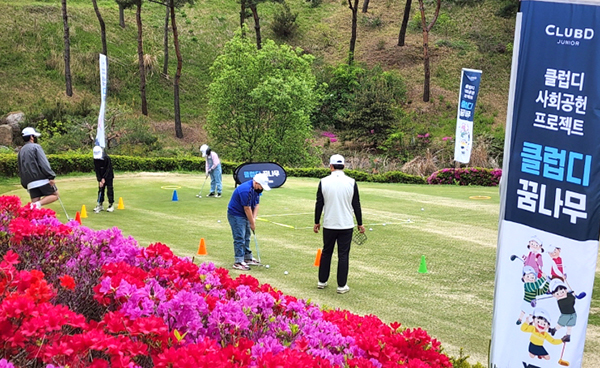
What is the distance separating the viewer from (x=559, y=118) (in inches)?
198

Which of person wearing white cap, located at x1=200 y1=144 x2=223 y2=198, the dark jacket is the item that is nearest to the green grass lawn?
person wearing white cap, located at x1=200 y1=144 x2=223 y2=198

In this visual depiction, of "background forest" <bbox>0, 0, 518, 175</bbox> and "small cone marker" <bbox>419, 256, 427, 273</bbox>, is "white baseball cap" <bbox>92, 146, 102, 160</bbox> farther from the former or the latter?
"background forest" <bbox>0, 0, 518, 175</bbox>

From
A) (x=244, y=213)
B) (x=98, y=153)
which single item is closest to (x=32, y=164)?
(x=98, y=153)

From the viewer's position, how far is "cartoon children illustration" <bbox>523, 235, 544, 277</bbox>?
17.0ft

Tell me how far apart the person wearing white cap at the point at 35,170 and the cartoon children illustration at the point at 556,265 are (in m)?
11.0

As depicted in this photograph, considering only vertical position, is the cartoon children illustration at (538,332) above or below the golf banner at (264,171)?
below

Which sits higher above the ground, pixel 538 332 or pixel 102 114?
pixel 102 114

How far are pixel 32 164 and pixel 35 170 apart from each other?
0.49 ft

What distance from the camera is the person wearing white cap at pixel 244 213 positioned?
11406mm

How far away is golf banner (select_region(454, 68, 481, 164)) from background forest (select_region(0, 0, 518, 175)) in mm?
8841

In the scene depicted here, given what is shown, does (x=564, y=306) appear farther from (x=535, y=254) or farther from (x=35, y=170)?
(x=35, y=170)

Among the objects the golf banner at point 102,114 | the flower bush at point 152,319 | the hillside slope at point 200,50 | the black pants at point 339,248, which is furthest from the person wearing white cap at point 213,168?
the hillside slope at point 200,50

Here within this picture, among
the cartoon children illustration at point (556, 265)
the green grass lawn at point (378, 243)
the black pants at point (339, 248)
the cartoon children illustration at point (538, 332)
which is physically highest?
the cartoon children illustration at point (556, 265)

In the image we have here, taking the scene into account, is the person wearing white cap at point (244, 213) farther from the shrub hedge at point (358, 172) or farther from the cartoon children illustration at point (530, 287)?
the shrub hedge at point (358, 172)
